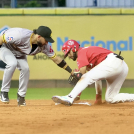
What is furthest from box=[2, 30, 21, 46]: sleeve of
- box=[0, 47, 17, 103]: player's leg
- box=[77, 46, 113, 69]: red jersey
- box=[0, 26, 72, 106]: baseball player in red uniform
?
box=[77, 46, 113, 69]: red jersey

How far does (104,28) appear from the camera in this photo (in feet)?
36.9

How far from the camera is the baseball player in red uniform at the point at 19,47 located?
658 cm

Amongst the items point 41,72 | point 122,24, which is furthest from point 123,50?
point 41,72

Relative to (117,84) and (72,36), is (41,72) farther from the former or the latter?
(117,84)

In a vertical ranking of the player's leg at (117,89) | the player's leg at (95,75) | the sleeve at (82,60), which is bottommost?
the player's leg at (117,89)

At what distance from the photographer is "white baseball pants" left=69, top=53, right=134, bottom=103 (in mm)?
6398

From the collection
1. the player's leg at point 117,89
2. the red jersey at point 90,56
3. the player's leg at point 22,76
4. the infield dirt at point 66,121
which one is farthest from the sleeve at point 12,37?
the player's leg at point 117,89

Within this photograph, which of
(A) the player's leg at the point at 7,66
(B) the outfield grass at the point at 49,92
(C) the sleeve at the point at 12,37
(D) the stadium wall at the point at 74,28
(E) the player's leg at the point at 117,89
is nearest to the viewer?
(C) the sleeve at the point at 12,37

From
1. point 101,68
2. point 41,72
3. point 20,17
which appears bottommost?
point 41,72

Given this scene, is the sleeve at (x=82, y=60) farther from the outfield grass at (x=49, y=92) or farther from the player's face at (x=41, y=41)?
the outfield grass at (x=49, y=92)

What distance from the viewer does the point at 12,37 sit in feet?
21.3

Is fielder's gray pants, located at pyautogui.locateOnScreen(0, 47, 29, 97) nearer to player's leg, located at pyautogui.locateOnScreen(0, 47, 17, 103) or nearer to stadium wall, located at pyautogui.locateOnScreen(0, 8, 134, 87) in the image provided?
player's leg, located at pyautogui.locateOnScreen(0, 47, 17, 103)

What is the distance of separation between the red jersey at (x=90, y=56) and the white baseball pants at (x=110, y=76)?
0.46 feet

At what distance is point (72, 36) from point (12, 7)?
7.16 ft
